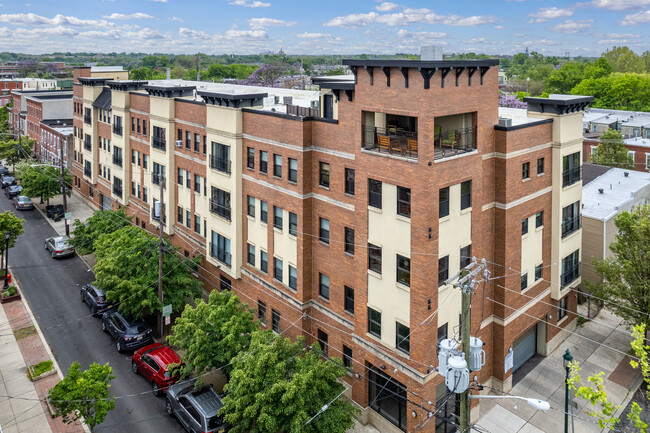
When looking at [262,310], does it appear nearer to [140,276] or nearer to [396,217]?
[140,276]

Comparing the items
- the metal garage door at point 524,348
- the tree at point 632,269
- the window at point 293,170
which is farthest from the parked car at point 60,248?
the tree at point 632,269

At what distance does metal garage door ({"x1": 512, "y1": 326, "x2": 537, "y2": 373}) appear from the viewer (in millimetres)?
28648

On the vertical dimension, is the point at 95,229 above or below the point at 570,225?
below

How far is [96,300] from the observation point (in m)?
36.3

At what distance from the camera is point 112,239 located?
121 ft

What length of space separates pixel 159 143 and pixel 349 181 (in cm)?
2306

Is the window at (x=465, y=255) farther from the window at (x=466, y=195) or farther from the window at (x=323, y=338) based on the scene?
the window at (x=323, y=338)

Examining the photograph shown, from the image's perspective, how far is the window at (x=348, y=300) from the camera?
26.5 m

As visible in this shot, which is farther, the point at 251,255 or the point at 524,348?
the point at 251,255

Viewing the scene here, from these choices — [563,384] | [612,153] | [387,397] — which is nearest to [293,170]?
[387,397]

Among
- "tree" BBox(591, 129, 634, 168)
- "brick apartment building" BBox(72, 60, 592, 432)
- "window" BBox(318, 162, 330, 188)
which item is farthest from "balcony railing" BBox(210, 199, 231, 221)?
"tree" BBox(591, 129, 634, 168)

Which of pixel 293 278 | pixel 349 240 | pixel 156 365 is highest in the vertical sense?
pixel 349 240

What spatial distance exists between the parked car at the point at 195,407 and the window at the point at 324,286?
26.1 ft

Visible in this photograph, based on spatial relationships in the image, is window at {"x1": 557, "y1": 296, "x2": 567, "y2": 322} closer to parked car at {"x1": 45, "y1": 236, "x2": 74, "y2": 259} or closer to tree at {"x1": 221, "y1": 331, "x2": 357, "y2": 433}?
tree at {"x1": 221, "y1": 331, "x2": 357, "y2": 433}
